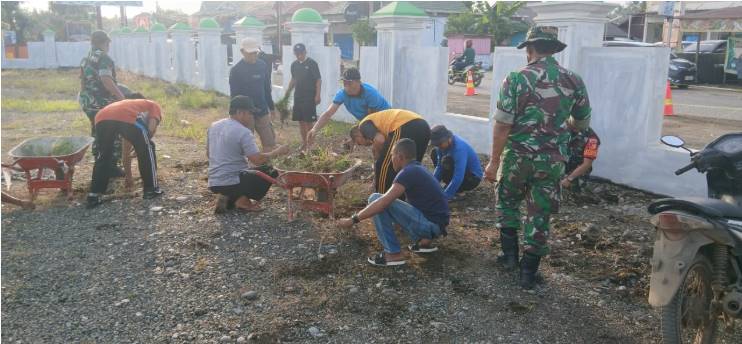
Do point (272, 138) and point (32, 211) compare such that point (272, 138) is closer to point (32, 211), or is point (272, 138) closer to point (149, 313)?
point (32, 211)

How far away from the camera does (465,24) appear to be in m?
33.6

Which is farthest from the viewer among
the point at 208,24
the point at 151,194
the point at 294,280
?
the point at 208,24

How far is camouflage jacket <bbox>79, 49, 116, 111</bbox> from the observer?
6816 millimetres

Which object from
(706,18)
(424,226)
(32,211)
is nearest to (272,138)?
(32,211)

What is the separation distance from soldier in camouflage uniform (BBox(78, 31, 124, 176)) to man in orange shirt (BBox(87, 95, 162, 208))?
34.1 inches

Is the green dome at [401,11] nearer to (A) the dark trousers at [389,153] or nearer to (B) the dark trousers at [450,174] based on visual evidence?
(B) the dark trousers at [450,174]

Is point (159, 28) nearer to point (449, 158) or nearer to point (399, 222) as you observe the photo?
point (449, 158)

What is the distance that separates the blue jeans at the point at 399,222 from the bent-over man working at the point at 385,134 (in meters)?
0.58

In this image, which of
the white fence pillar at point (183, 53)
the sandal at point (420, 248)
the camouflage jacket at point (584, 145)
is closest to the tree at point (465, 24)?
the white fence pillar at point (183, 53)

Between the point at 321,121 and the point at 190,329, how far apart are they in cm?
292

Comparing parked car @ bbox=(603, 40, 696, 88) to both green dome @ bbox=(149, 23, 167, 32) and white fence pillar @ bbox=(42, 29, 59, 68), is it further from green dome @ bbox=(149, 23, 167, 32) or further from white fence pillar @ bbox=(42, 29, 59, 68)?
white fence pillar @ bbox=(42, 29, 59, 68)

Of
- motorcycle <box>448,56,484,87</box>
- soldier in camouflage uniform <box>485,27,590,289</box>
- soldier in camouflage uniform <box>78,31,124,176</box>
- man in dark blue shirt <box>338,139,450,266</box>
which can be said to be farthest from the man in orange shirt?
motorcycle <box>448,56,484,87</box>

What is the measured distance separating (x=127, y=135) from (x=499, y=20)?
2937cm

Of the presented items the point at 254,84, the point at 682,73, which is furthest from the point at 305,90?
the point at 682,73
